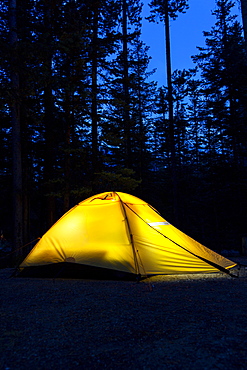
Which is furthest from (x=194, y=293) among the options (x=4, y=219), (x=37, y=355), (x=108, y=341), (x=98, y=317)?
(x=4, y=219)

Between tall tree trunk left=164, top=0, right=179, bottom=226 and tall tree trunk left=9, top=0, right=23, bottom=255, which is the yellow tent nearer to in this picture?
tall tree trunk left=9, top=0, right=23, bottom=255

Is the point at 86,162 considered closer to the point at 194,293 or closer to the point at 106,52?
the point at 106,52

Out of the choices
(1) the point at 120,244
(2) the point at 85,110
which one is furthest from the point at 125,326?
(2) the point at 85,110

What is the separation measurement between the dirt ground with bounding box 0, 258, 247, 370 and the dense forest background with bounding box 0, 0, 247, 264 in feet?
21.4

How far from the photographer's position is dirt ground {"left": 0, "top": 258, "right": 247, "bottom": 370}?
265 centimetres

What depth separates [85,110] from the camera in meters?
12.4

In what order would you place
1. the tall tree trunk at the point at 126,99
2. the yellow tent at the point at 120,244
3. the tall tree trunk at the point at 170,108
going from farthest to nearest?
the tall tree trunk at the point at 170,108 → the tall tree trunk at the point at 126,99 → the yellow tent at the point at 120,244

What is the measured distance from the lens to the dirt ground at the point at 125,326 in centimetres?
265

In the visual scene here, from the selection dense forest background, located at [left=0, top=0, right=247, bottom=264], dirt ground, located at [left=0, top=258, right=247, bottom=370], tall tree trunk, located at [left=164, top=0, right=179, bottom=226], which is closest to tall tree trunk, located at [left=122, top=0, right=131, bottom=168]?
dense forest background, located at [left=0, top=0, right=247, bottom=264]

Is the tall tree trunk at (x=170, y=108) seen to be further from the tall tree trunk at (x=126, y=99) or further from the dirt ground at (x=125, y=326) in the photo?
the dirt ground at (x=125, y=326)

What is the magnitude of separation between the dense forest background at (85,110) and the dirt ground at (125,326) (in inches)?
257

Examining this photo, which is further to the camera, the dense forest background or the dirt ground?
the dense forest background

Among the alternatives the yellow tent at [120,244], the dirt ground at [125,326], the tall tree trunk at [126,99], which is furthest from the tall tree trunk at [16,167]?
the dirt ground at [125,326]

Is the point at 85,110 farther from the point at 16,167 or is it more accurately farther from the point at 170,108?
the point at 170,108
